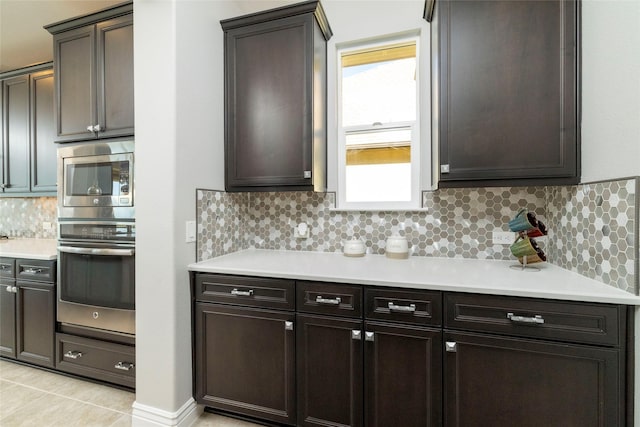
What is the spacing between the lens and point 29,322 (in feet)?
7.64

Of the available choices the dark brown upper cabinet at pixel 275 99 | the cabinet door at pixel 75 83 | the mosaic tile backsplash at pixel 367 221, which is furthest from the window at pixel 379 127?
the cabinet door at pixel 75 83

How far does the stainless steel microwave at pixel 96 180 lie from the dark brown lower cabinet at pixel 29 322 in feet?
2.27

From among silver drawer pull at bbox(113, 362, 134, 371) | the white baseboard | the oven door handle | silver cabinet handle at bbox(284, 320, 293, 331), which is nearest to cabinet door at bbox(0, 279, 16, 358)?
the oven door handle

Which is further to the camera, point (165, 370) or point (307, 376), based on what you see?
point (165, 370)

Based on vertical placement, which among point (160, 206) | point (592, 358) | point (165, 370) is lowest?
point (165, 370)

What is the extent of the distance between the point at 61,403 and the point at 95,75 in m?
2.27

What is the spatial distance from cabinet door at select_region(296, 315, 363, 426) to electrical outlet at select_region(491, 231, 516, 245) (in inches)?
44.3

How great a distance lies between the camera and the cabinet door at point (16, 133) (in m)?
2.78

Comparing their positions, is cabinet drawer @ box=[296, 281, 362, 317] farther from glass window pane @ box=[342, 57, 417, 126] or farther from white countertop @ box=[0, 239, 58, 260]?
white countertop @ box=[0, 239, 58, 260]

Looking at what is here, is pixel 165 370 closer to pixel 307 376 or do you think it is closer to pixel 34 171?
pixel 307 376

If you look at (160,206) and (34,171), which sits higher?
(34,171)

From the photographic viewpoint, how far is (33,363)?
7.70 feet

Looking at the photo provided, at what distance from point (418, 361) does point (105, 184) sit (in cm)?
226

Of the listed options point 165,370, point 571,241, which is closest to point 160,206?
point 165,370
